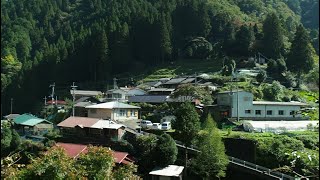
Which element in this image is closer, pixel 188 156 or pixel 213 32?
pixel 188 156

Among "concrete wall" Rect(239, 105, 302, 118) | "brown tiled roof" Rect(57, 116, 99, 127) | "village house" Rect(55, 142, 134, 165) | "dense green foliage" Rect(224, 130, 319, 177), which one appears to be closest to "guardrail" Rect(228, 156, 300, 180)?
"dense green foliage" Rect(224, 130, 319, 177)

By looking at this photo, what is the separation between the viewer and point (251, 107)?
2716 centimetres

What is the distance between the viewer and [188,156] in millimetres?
21328

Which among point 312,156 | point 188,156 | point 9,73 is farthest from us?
point 9,73

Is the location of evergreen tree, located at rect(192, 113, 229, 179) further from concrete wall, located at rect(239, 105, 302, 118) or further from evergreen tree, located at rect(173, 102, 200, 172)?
concrete wall, located at rect(239, 105, 302, 118)

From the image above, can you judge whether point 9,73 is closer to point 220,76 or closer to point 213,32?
point 213,32

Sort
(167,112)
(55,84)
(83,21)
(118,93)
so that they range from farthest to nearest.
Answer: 1. (83,21)
2. (55,84)
3. (118,93)
4. (167,112)

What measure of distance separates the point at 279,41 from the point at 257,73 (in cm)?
594

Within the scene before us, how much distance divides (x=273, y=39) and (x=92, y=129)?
2222 cm

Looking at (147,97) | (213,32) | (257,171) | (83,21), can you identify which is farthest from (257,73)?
(83,21)

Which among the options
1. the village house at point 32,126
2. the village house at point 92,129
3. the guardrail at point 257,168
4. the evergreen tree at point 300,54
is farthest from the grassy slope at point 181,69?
the guardrail at point 257,168

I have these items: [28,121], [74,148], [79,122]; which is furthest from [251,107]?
[28,121]

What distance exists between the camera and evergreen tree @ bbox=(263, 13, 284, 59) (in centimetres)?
3950

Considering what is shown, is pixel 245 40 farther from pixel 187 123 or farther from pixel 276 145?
pixel 187 123
